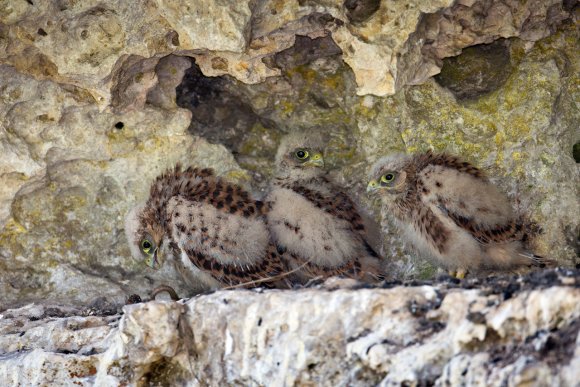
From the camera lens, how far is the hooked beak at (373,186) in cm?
630

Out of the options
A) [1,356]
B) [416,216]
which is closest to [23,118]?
[1,356]

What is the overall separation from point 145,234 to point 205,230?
1.59ft

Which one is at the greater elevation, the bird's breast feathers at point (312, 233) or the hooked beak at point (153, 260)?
the bird's breast feathers at point (312, 233)

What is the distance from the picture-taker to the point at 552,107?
6016mm

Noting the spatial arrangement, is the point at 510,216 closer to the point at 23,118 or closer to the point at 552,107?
the point at 552,107

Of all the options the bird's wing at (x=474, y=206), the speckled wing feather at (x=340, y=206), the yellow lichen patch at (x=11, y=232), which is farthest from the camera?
the yellow lichen patch at (x=11, y=232)

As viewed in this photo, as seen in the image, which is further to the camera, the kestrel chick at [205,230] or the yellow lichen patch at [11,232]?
the yellow lichen patch at [11,232]

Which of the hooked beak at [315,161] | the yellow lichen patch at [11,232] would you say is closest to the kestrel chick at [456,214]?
the hooked beak at [315,161]

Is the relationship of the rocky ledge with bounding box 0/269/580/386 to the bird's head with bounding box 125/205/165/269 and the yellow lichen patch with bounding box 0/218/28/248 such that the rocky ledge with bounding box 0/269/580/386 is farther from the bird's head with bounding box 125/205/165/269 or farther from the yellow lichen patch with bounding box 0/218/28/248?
the yellow lichen patch with bounding box 0/218/28/248

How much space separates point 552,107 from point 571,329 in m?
2.77

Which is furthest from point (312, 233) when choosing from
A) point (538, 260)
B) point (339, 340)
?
point (339, 340)

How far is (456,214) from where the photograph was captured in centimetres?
591

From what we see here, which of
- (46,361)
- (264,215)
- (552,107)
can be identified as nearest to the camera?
(46,361)

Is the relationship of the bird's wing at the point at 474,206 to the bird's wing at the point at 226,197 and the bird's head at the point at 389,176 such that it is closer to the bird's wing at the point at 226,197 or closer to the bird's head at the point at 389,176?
the bird's head at the point at 389,176
